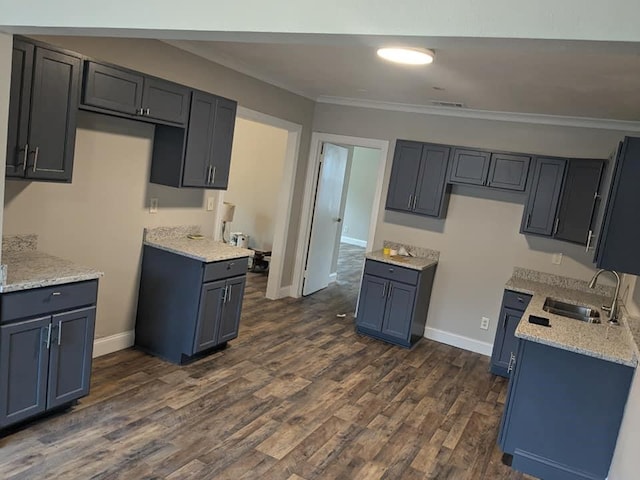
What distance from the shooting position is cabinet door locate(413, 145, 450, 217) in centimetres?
510

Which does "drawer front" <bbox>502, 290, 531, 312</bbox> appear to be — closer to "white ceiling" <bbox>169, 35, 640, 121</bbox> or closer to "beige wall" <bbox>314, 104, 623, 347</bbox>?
"beige wall" <bbox>314, 104, 623, 347</bbox>

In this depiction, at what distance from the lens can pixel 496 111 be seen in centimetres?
499

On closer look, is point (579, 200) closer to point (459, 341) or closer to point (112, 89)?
point (459, 341)

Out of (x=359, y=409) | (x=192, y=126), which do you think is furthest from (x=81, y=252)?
(x=359, y=409)

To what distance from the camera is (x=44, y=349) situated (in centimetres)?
275

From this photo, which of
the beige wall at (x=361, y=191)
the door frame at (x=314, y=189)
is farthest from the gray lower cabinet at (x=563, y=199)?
the beige wall at (x=361, y=191)

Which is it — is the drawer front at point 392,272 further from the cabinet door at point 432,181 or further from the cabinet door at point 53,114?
the cabinet door at point 53,114

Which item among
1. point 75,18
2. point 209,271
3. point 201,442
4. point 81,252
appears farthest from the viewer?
point 209,271

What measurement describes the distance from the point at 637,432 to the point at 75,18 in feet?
10.3

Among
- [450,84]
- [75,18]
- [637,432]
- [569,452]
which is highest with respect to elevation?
[450,84]

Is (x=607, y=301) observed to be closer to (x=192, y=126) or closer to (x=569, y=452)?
(x=569, y=452)

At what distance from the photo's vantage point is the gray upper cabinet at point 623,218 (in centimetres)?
271

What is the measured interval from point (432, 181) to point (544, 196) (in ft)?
3.53

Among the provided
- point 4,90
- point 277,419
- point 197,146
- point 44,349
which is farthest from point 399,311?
point 4,90
